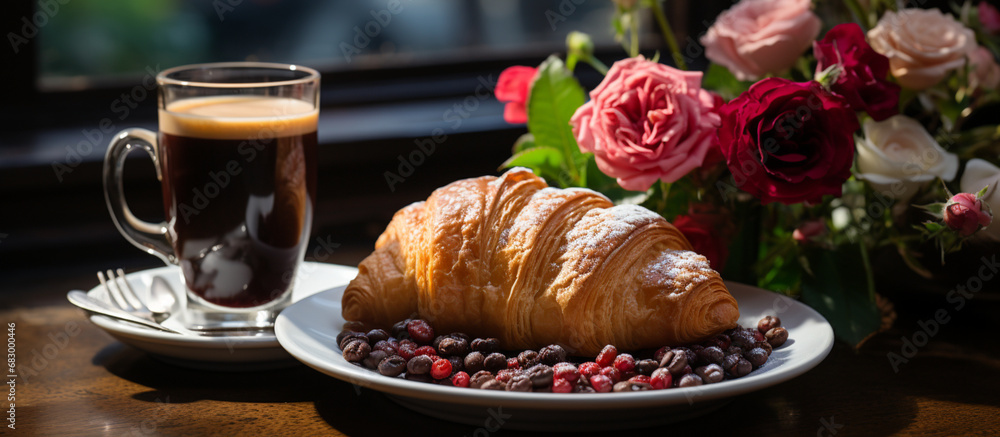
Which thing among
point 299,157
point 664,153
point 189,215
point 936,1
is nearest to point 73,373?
point 189,215

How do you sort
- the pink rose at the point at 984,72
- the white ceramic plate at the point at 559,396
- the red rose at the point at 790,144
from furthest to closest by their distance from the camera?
the pink rose at the point at 984,72 < the red rose at the point at 790,144 < the white ceramic plate at the point at 559,396

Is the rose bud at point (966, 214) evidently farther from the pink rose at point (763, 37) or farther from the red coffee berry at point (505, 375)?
the red coffee berry at point (505, 375)

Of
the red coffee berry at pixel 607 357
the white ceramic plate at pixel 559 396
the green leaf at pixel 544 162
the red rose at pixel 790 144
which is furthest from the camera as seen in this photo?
the green leaf at pixel 544 162

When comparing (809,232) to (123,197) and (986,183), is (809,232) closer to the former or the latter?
(986,183)

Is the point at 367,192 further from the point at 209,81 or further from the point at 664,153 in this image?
the point at 664,153

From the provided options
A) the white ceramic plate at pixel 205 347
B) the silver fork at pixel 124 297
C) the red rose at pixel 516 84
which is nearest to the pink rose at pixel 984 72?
the red rose at pixel 516 84

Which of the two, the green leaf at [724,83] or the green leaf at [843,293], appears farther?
the green leaf at [724,83]
